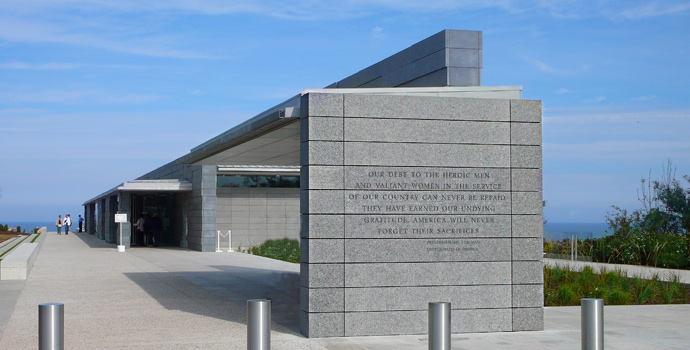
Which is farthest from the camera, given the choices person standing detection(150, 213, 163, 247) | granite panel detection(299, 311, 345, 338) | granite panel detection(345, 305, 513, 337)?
person standing detection(150, 213, 163, 247)

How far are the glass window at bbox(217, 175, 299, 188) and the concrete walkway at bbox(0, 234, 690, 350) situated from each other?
12257 millimetres

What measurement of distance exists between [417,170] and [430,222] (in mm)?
706

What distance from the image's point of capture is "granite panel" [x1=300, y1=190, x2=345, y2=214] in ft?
31.8

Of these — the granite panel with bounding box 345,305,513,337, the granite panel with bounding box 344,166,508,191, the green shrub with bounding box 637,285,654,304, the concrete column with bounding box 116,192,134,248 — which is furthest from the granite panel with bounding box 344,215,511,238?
the concrete column with bounding box 116,192,134,248

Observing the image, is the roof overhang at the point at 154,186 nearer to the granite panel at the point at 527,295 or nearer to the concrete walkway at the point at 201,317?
the concrete walkway at the point at 201,317

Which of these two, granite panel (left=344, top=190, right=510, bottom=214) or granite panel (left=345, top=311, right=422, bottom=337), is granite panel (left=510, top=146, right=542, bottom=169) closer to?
granite panel (left=344, top=190, right=510, bottom=214)

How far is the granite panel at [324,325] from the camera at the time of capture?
966 cm

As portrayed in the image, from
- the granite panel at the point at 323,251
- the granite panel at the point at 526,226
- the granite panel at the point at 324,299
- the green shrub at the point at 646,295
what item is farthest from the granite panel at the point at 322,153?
the green shrub at the point at 646,295

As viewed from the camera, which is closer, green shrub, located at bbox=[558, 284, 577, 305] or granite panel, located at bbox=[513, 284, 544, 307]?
granite panel, located at bbox=[513, 284, 544, 307]

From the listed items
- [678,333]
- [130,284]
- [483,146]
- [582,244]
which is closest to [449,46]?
[483,146]

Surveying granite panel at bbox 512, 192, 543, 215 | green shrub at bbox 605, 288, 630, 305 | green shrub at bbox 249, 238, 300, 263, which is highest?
granite panel at bbox 512, 192, 543, 215

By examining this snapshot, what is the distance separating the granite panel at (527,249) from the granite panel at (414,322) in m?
0.76

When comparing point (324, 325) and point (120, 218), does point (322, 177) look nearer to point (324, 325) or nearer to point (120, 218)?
point (324, 325)

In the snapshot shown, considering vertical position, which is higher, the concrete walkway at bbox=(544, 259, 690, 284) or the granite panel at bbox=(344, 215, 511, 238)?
the granite panel at bbox=(344, 215, 511, 238)
